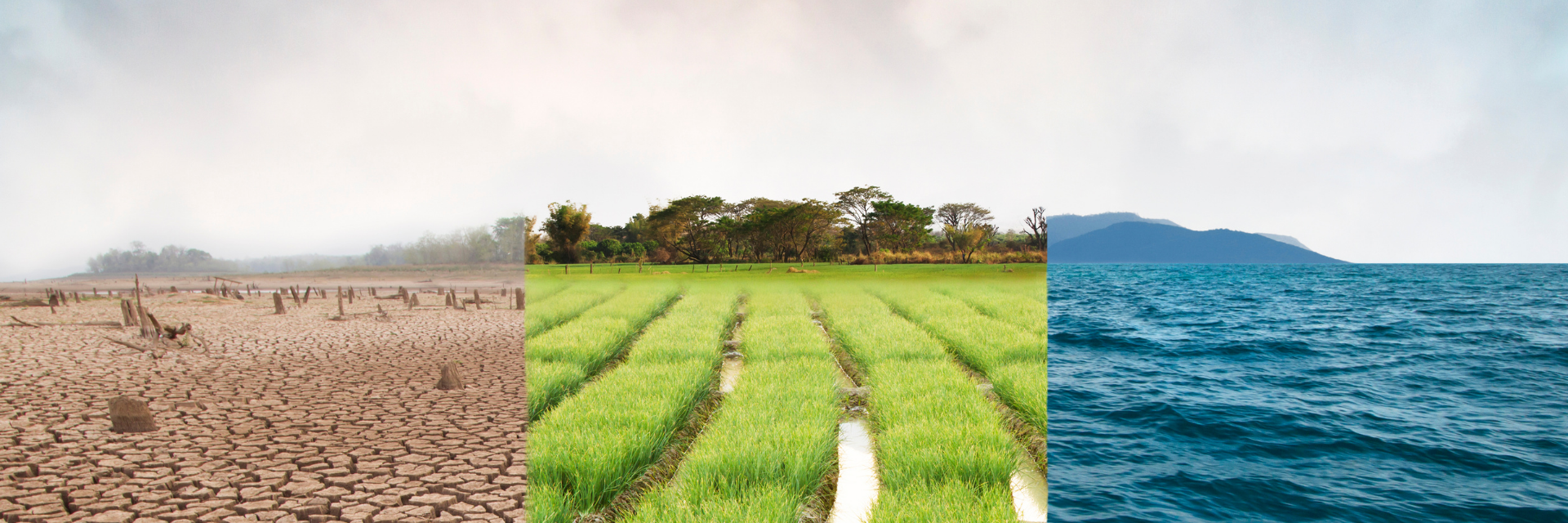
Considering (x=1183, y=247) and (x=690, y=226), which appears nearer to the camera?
(x=690, y=226)

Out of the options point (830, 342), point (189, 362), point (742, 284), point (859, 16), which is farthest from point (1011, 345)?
point (189, 362)

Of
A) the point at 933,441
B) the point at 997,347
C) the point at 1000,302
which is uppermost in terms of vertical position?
the point at 1000,302

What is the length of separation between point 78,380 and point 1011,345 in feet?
36.7

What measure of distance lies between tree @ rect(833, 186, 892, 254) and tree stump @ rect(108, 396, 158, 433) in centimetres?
1181

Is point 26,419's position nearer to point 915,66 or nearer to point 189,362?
point 189,362

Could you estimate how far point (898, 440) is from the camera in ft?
11.3

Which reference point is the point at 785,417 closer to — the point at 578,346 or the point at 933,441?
the point at 933,441

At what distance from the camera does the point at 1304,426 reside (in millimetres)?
5828

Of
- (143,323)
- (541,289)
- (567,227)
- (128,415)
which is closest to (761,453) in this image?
(567,227)

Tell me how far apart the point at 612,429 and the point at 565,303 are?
4825 millimetres

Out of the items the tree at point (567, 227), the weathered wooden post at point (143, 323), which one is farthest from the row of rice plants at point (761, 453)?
the weathered wooden post at point (143, 323)

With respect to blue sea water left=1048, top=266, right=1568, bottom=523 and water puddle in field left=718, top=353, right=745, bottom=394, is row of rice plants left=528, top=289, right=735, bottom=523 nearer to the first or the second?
water puddle in field left=718, top=353, right=745, bottom=394

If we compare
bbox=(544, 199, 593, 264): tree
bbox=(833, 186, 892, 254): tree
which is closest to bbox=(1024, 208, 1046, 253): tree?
bbox=(544, 199, 593, 264): tree

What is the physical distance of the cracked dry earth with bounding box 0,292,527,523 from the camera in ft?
10.7
